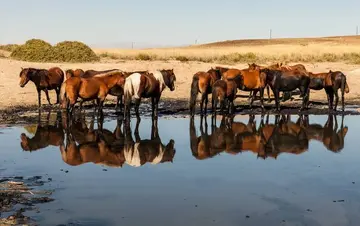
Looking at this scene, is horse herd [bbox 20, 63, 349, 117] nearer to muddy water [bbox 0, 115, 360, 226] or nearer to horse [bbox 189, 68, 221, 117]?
horse [bbox 189, 68, 221, 117]

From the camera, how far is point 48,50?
41.7m

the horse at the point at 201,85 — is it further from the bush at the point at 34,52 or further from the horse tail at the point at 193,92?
the bush at the point at 34,52

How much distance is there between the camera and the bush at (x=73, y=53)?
40094mm

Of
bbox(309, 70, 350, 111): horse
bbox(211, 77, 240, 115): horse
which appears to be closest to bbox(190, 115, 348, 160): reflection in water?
bbox(211, 77, 240, 115): horse

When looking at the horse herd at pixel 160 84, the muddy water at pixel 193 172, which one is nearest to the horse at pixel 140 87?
the horse herd at pixel 160 84

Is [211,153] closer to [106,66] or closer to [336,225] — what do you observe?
[336,225]

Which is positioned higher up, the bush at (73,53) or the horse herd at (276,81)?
the bush at (73,53)

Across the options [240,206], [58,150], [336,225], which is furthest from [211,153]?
[336,225]

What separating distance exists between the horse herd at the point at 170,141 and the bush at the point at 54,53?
22.8 meters

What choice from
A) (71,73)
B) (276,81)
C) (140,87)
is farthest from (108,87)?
(276,81)

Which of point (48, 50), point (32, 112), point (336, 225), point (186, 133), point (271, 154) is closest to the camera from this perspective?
point (336, 225)

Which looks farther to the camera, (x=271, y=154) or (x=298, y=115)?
(x=298, y=115)

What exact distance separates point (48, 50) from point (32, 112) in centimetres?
2168

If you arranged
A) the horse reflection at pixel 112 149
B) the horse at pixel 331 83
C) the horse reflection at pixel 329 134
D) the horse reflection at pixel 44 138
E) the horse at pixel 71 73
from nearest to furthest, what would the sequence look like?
the horse reflection at pixel 112 149
the horse reflection at pixel 44 138
the horse reflection at pixel 329 134
the horse at pixel 71 73
the horse at pixel 331 83
